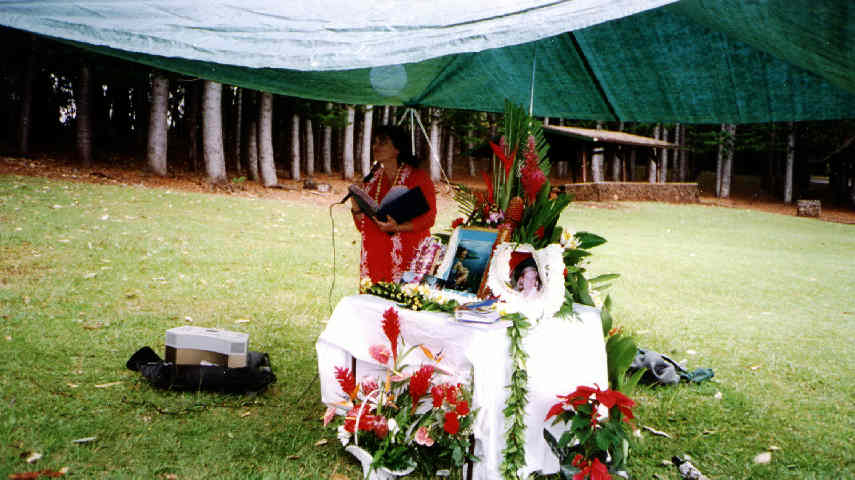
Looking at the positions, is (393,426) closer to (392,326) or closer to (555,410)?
(392,326)

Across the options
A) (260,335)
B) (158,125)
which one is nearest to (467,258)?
(260,335)

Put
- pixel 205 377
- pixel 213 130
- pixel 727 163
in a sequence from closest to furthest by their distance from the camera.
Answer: pixel 205 377
pixel 213 130
pixel 727 163

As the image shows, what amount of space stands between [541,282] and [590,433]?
Result: 78 cm

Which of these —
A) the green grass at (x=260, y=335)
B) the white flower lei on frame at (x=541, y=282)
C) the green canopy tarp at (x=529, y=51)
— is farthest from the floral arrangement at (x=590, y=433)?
the green canopy tarp at (x=529, y=51)

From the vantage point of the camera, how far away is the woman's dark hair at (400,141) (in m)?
4.57

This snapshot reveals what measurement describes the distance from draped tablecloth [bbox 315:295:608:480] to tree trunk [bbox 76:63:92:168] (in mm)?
16865

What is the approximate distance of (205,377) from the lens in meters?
4.16

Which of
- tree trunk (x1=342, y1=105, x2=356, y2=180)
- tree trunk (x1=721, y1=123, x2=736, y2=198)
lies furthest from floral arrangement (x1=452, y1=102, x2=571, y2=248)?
tree trunk (x1=721, y1=123, x2=736, y2=198)

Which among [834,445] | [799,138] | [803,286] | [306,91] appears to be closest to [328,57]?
[306,91]

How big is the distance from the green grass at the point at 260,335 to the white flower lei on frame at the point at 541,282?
1233mm

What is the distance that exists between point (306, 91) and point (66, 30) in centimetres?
253

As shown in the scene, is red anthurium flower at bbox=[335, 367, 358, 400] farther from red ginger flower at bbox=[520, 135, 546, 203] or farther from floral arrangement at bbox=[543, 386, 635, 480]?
red ginger flower at bbox=[520, 135, 546, 203]

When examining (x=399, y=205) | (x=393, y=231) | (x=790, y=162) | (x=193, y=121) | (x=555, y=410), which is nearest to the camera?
(x=555, y=410)

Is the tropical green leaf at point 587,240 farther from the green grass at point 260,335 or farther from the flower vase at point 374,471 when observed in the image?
the flower vase at point 374,471
